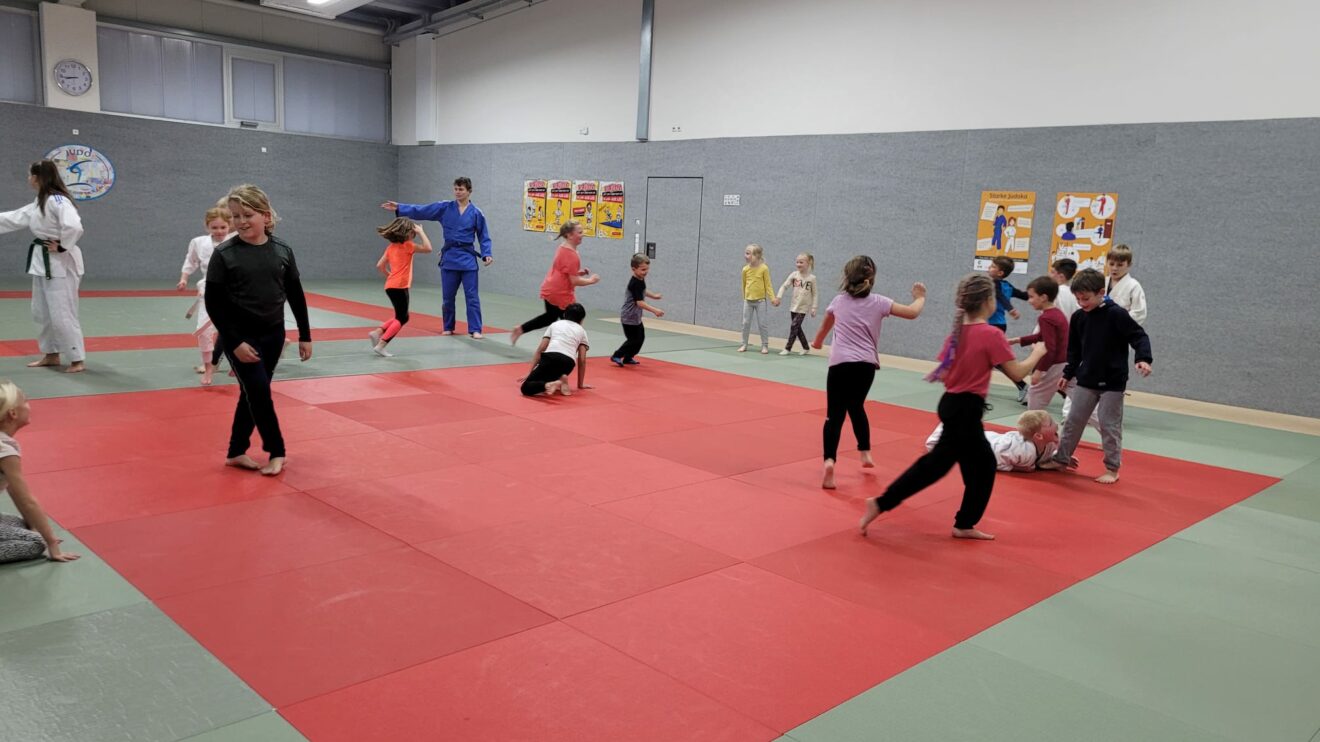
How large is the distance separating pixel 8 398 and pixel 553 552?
2573 millimetres

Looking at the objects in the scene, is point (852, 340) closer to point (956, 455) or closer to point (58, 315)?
point (956, 455)

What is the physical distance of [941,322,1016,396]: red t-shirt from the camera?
494 cm

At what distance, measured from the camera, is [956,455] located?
5043 mm

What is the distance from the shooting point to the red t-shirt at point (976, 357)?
494 cm

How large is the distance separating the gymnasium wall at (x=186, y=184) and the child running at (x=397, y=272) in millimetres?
10468

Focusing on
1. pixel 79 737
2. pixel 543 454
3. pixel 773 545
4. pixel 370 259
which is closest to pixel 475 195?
pixel 370 259

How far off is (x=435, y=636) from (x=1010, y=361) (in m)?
3.35

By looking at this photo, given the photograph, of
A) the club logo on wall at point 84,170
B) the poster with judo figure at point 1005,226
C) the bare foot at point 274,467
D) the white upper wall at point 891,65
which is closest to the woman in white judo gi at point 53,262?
the bare foot at point 274,467

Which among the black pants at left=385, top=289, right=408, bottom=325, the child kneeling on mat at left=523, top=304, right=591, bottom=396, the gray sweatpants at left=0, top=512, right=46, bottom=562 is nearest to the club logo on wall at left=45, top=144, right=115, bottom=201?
the black pants at left=385, top=289, right=408, bottom=325

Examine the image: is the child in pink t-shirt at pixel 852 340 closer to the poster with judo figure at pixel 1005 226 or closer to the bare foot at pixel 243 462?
the bare foot at pixel 243 462

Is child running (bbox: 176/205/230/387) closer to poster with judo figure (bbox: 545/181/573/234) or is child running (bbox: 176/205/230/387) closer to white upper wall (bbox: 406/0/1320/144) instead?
white upper wall (bbox: 406/0/1320/144)

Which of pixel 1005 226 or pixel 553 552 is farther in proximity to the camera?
pixel 1005 226

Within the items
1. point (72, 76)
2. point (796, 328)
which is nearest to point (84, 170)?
point (72, 76)

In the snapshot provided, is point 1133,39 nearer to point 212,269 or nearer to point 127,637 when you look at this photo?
point 212,269
